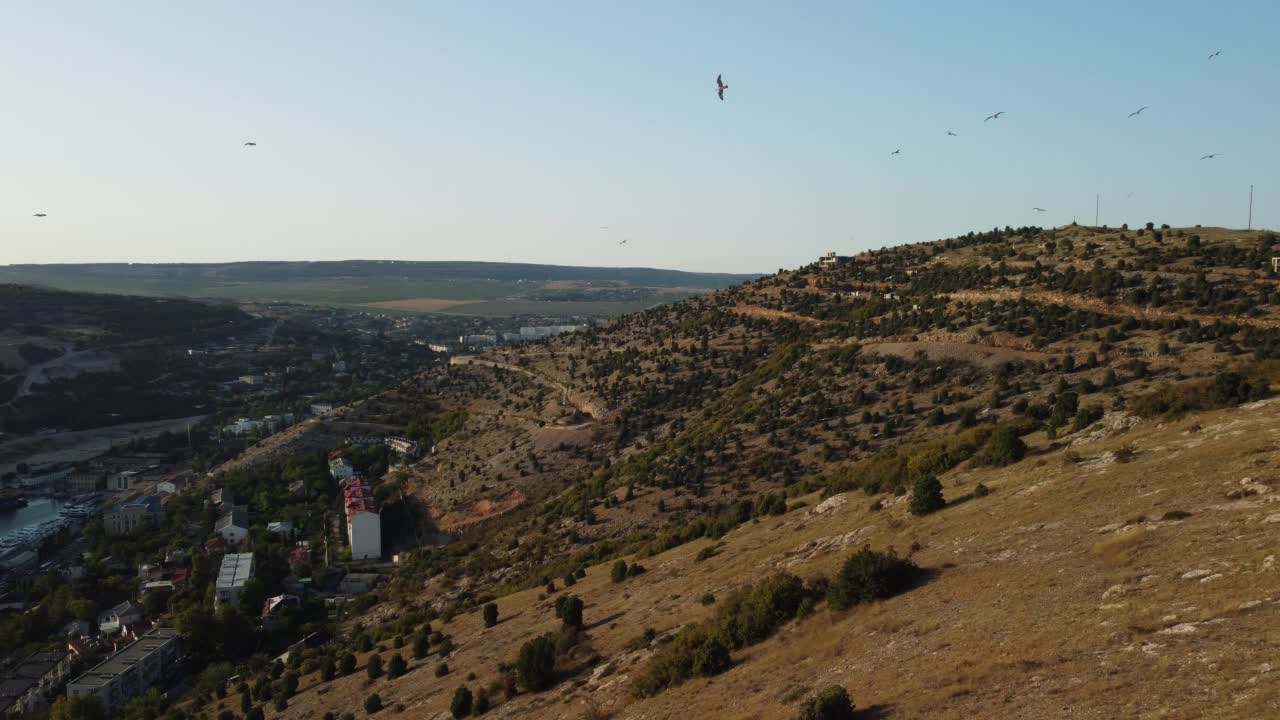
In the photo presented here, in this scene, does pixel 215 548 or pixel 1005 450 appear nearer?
pixel 1005 450

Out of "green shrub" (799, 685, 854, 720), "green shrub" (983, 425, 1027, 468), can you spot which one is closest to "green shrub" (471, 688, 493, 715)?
"green shrub" (799, 685, 854, 720)

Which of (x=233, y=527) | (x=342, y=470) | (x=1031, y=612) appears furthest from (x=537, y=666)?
(x=342, y=470)

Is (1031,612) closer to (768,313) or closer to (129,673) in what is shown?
(129,673)

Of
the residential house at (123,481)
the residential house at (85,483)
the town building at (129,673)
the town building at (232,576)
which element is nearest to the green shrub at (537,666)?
the town building at (129,673)

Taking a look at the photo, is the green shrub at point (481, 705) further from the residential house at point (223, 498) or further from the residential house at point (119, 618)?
the residential house at point (223, 498)

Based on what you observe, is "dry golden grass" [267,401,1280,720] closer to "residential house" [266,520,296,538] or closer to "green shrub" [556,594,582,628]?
"green shrub" [556,594,582,628]
